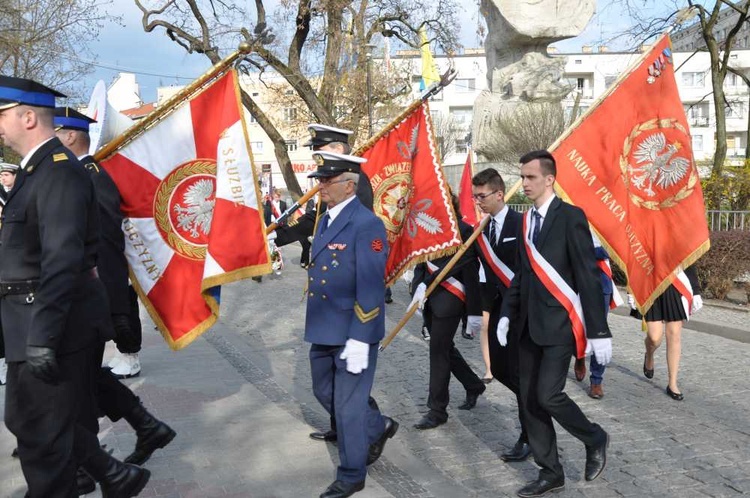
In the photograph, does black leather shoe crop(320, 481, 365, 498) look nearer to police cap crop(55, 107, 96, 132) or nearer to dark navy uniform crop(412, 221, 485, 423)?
dark navy uniform crop(412, 221, 485, 423)

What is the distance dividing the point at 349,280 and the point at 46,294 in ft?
5.79

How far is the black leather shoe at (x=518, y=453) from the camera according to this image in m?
5.33

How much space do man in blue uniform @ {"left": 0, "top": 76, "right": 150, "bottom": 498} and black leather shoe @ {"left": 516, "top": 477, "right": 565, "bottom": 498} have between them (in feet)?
8.02

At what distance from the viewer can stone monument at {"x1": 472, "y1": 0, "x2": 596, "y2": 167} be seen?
722 inches

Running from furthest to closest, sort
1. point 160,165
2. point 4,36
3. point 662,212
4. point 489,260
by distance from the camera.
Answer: point 4,36 < point 662,212 < point 489,260 < point 160,165

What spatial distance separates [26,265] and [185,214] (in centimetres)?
194

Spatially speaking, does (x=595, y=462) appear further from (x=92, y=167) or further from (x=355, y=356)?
(x=92, y=167)

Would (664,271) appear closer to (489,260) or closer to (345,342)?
(489,260)

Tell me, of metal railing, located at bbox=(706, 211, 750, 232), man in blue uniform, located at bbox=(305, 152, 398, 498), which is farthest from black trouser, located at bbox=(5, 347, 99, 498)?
metal railing, located at bbox=(706, 211, 750, 232)

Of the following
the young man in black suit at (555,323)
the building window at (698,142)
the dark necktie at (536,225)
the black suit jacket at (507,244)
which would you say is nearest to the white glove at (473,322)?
the black suit jacket at (507,244)

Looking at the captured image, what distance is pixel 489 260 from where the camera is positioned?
19.4 ft

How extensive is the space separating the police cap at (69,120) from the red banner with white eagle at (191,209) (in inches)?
13.6

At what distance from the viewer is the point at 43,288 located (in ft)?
11.4

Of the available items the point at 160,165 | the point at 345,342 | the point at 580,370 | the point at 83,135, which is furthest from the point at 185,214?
the point at 580,370
